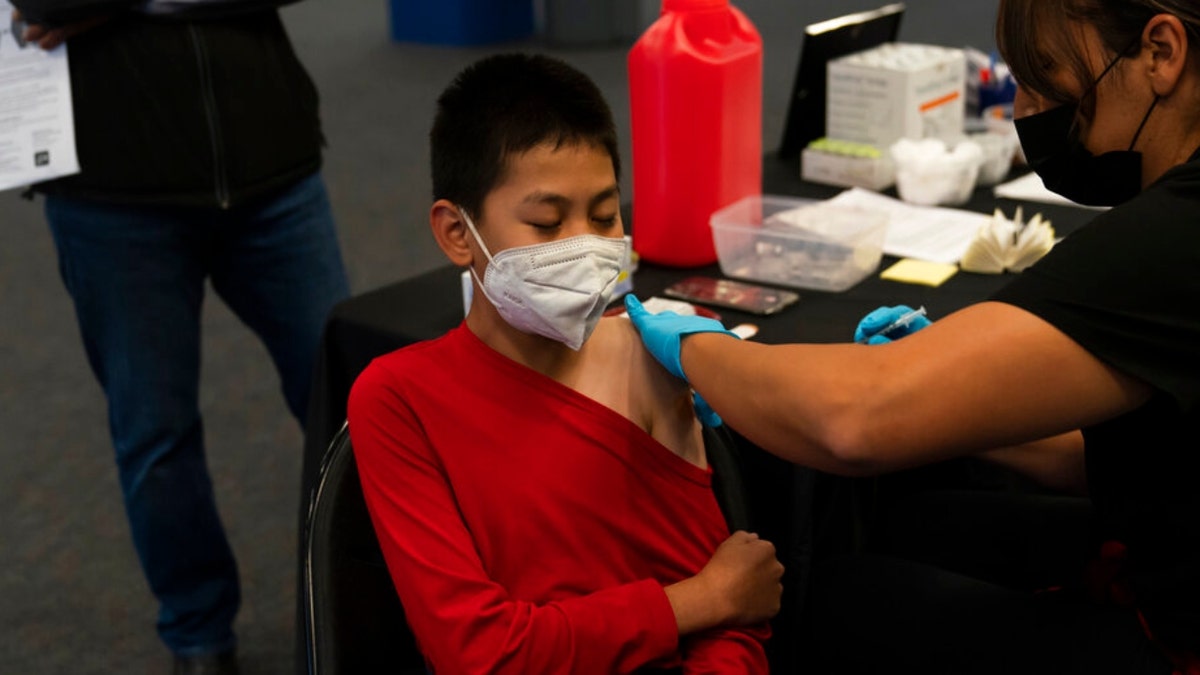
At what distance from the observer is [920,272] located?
178cm

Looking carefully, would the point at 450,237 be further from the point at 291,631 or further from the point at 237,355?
the point at 237,355

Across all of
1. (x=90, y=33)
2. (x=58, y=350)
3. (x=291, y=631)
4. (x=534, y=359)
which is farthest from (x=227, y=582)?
(x=58, y=350)

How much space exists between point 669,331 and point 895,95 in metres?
1.12

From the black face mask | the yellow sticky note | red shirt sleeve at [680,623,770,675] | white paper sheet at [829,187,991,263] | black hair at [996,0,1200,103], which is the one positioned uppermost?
black hair at [996,0,1200,103]

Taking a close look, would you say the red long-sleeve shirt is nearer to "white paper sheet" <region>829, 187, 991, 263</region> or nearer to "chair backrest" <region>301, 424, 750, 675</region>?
"chair backrest" <region>301, 424, 750, 675</region>

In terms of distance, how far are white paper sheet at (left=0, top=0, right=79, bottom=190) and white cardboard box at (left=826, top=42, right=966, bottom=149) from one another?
4.12ft

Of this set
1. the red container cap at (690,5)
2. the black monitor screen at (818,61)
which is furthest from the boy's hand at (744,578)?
the black monitor screen at (818,61)

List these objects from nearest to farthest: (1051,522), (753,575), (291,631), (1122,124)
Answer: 1. (1122,124)
2. (753,575)
3. (1051,522)
4. (291,631)

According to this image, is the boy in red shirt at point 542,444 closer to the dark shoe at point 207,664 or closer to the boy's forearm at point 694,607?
the boy's forearm at point 694,607

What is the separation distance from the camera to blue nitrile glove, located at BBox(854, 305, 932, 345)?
1.38 meters

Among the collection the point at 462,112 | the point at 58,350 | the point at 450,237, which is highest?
the point at 462,112

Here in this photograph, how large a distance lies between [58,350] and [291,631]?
62.0 inches

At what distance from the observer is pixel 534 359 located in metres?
1.28

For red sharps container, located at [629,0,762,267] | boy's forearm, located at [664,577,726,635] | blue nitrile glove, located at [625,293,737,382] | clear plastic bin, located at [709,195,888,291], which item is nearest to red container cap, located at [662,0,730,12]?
red sharps container, located at [629,0,762,267]
